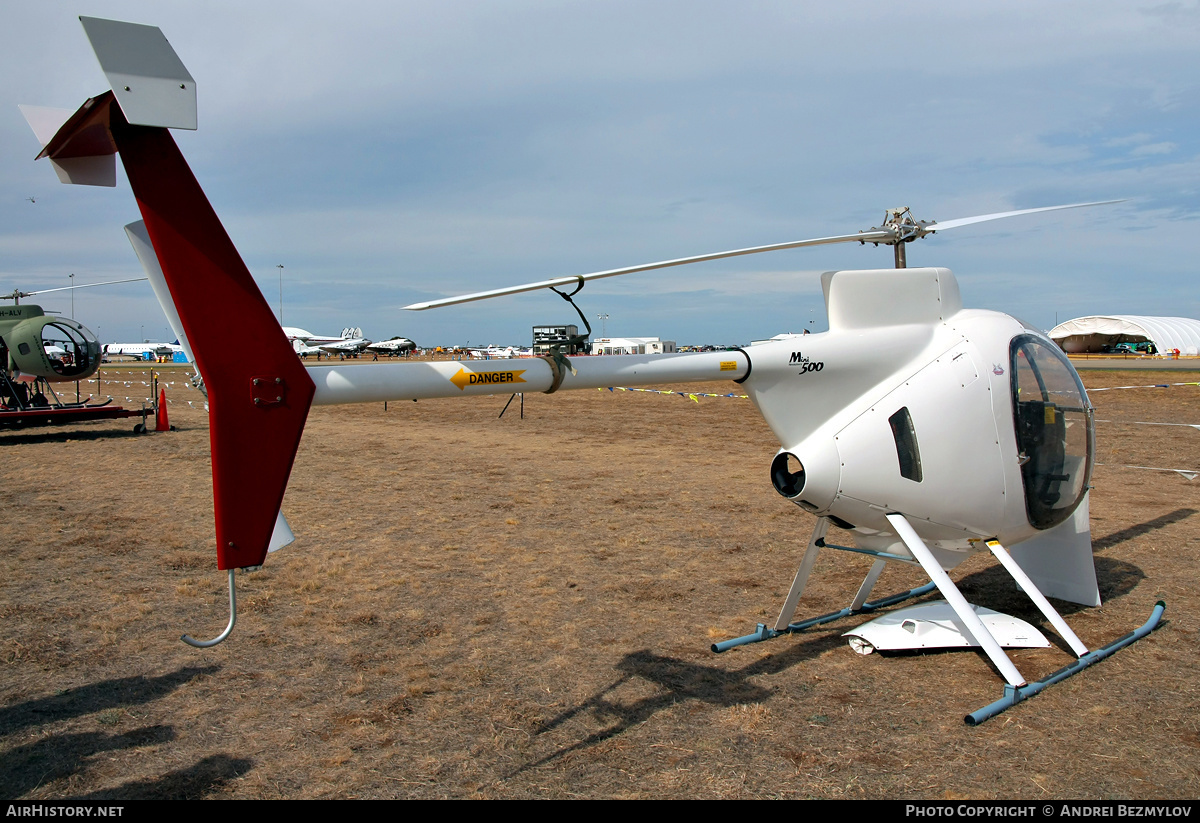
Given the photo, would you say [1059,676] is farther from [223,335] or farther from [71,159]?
[71,159]

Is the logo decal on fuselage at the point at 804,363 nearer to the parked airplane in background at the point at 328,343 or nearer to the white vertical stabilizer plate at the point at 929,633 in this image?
the white vertical stabilizer plate at the point at 929,633

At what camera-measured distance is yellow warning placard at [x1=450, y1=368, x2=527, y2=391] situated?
4284 millimetres

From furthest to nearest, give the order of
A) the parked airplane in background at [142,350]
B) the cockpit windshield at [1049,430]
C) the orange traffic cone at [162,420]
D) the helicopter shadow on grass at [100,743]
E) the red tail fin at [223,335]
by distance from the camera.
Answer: the parked airplane in background at [142,350] → the orange traffic cone at [162,420] → the cockpit windshield at [1049,430] → the helicopter shadow on grass at [100,743] → the red tail fin at [223,335]

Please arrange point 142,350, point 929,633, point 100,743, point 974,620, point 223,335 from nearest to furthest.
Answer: point 223,335
point 100,743
point 974,620
point 929,633
point 142,350

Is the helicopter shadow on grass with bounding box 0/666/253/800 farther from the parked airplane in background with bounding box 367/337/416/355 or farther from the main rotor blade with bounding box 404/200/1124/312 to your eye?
the parked airplane in background with bounding box 367/337/416/355

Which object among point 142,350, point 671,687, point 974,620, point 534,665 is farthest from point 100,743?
point 142,350

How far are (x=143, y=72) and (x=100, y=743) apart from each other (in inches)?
148

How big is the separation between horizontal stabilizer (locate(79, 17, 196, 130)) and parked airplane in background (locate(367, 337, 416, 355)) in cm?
8738

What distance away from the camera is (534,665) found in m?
5.53

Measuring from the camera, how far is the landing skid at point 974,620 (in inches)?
192

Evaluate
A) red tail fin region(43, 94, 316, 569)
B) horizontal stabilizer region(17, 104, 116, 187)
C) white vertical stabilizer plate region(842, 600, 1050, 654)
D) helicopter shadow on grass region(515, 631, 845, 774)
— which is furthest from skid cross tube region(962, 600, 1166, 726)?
horizontal stabilizer region(17, 104, 116, 187)

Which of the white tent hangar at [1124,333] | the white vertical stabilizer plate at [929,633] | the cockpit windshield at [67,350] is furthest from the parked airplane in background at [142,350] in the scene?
the white vertical stabilizer plate at [929,633]

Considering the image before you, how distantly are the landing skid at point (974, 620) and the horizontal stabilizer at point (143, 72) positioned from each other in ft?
15.8

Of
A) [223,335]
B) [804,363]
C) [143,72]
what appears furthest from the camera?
[804,363]
